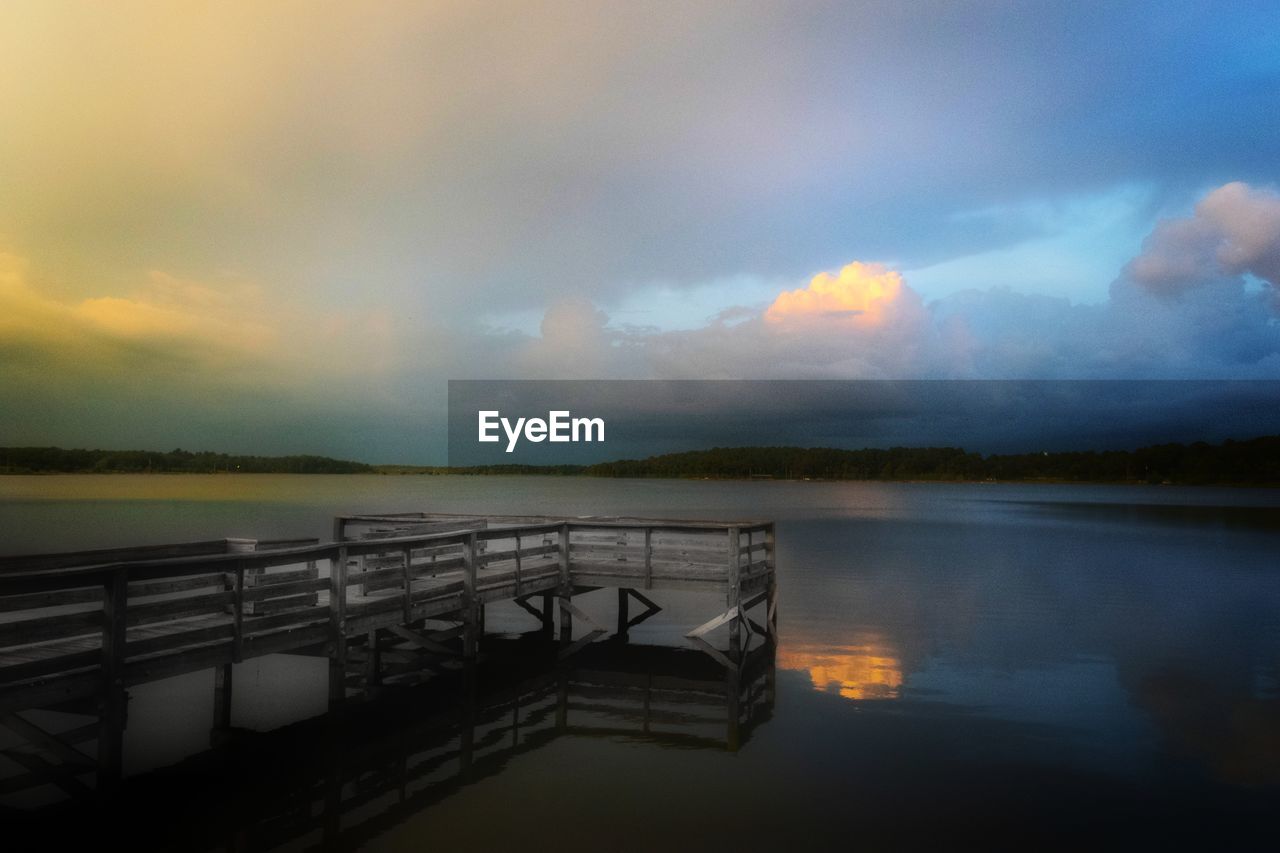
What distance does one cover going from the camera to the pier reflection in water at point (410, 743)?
8609 millimetres

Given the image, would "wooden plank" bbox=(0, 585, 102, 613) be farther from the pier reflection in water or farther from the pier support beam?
the pier support beam

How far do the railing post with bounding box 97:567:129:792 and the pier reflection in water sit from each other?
0.46m

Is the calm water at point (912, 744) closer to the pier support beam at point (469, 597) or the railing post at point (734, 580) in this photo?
the railing post at point (734, 580)

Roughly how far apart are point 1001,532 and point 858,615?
145 feet

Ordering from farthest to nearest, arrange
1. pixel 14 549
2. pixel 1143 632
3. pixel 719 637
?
1. pixel 14 549
2. pixel 1143 632
3. pixel 719 637

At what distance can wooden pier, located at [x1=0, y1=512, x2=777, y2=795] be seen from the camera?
27.2 feet

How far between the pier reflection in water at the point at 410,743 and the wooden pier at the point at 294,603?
529 millimetres

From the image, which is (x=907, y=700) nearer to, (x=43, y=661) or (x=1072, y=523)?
(x=43, y=661)

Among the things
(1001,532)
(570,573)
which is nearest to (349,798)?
(570,573)

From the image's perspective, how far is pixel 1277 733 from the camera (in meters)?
13.4

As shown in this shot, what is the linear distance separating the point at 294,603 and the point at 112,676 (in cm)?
362

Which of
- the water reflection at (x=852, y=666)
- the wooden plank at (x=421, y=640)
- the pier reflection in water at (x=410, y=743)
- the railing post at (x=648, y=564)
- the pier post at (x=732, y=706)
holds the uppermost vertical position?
the railing post at (x=648, y=564)

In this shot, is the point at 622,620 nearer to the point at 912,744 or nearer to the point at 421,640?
the point at 421,640

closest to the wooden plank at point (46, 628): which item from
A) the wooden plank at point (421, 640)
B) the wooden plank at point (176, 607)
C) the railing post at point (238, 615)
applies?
the wooden plank at point (176, 607)
